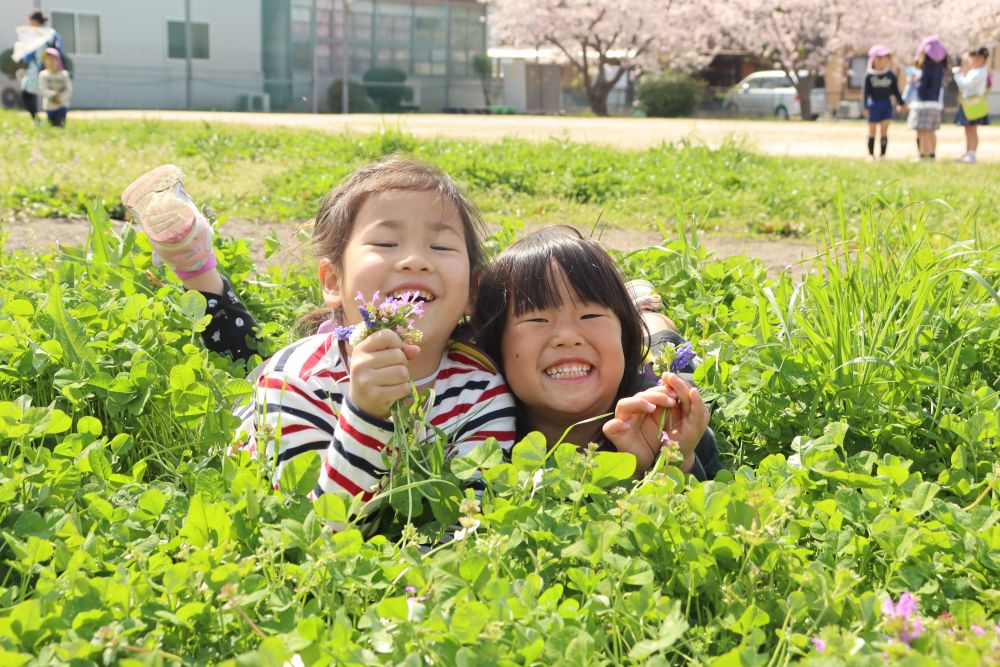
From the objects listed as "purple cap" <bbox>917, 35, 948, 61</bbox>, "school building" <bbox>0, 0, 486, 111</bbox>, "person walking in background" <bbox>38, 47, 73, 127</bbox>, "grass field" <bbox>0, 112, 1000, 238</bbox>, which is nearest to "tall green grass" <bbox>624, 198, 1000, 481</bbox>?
"grass field" <bbox>0, 112, 1000, 238</bbox>

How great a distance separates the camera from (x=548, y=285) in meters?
2.52

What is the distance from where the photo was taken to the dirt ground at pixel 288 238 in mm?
6117

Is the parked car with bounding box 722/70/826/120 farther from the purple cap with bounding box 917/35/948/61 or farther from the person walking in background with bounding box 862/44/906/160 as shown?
the purple cap with bounding box 917/35/948/61

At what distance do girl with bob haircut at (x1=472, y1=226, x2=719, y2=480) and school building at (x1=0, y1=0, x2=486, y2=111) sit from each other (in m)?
32.0

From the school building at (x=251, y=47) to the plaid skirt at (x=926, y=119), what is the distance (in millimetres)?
22686

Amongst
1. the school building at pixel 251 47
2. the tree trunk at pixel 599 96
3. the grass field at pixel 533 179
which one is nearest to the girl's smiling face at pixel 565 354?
the grass field at pixel 533 179

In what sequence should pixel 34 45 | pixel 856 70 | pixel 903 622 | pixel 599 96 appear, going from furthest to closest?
pixel 856 70, pixel 599 96, pixel 34 45, pixel 903 622

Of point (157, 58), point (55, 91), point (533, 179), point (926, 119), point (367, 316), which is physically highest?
point (157, 58)

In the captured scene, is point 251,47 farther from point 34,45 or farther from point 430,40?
point 34,45

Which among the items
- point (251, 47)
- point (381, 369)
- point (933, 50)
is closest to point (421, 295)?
point (381, 369)

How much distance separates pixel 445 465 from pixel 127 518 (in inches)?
24.1

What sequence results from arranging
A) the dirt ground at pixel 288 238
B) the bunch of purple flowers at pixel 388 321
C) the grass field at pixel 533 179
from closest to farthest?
the bunch of purple flowers at pixel 388 321
the dirt ground at pixel 288 238
the grass field at pixel 533 179

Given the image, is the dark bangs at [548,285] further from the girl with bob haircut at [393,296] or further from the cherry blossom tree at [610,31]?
the cherry blossom tree at [610,31]

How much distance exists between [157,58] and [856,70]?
32.0 metres
